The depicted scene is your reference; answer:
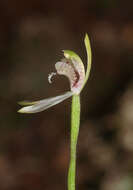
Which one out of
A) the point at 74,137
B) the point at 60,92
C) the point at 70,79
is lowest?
the point at 60,92

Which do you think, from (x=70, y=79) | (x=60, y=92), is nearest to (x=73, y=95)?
(x=70, y=79)

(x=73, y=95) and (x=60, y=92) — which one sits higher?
(x=73, y=95)

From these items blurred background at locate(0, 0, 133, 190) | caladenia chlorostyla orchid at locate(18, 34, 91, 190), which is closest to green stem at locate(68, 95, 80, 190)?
caladenia chlorostyla orchid at locate(18, 34, 91, 190)

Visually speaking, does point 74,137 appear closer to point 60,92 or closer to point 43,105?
point 43,105

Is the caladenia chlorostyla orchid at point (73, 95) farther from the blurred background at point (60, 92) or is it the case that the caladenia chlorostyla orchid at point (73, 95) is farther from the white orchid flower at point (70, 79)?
the blurred background at point (60, 92)

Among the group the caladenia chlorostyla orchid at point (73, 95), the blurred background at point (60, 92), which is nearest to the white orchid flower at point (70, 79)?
the caladenia chlorostyla orchid at point (73, 95)

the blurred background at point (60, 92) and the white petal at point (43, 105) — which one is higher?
the white petal at point (43, 105)

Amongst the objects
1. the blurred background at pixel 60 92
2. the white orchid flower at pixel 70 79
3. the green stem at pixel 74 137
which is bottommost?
the blurred background at pixel 60 92

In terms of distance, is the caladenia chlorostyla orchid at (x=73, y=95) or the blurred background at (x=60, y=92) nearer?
the caladenia chlorostyla orchid at (x=73, y=95)
